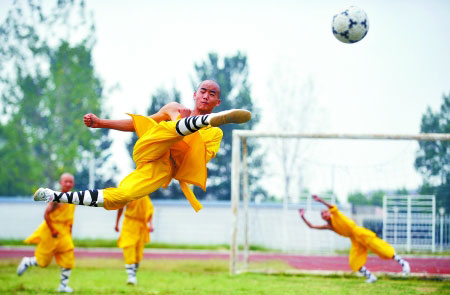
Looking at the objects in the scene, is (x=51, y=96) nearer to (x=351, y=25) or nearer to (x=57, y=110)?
(x=57, y=110)

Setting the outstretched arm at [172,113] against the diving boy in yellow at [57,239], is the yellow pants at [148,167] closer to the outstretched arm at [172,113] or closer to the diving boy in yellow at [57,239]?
the outstretched arm at [172,113]

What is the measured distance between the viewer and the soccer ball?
25.6ft

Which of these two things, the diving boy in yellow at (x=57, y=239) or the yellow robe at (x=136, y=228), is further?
the yellow robe at (x=136, y=228)

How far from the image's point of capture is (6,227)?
25922 millimetres

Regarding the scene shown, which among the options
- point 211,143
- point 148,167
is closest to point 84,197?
point 148,167

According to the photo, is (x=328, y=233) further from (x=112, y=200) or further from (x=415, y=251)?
(x=112, y=200)

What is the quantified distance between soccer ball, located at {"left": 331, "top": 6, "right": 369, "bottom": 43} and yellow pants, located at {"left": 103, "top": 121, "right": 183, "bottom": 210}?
3085mm

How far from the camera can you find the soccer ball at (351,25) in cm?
→ 781

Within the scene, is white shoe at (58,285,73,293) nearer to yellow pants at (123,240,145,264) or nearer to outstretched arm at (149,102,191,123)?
yellow pants at (123,240,145,264)

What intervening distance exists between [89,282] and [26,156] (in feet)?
73.4

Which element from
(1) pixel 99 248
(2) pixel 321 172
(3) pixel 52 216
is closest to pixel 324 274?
(2) pixel 321 172

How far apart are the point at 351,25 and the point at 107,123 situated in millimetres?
3608

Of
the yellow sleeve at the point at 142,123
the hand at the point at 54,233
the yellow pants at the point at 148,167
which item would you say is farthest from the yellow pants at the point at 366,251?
the yellow sleeve at the point at 142,123

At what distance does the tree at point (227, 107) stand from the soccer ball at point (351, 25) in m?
22.7
